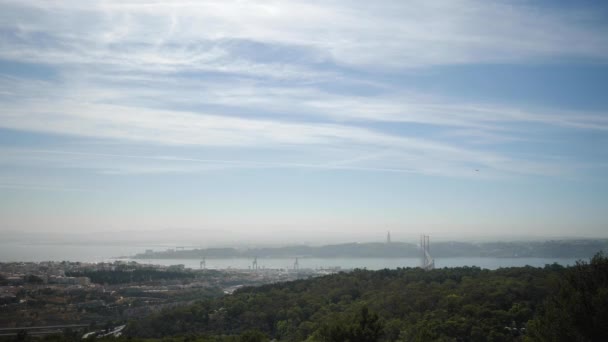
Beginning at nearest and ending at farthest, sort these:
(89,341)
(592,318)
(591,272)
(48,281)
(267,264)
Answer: (592,318) → (591,272) → (89,341) → (48,281) → (267,264)

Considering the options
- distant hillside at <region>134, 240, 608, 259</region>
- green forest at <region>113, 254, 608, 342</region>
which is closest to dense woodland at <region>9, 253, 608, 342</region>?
green forest at <region>113, 254, 608, 342</region>

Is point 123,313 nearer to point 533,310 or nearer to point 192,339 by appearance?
point 192,339

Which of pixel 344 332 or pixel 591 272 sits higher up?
pixel 591 272

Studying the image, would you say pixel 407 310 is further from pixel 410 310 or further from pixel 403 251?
pixel 403 251

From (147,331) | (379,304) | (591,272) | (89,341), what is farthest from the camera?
(379,304)

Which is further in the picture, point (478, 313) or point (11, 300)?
point (11, 300)

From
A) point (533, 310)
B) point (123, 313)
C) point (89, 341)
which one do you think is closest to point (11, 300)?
point (123, 313)
